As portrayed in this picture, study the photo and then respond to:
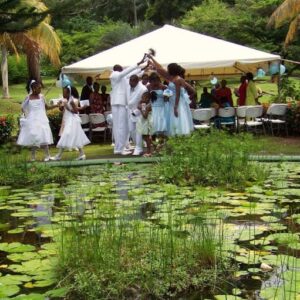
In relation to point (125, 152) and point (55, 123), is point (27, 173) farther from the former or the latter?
point (55, 123)

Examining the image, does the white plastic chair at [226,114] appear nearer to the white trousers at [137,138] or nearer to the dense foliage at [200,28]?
the white trousers at [137,138]

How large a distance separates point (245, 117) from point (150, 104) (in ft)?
13.0

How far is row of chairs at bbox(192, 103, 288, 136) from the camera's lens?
14367mm

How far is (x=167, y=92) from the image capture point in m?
10.9

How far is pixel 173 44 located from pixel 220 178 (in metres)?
7.46

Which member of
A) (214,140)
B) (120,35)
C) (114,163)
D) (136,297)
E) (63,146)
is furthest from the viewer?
(120,35)

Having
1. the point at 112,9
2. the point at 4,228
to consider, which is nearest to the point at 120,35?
the point at 112,9

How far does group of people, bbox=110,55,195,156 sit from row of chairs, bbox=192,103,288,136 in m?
2.42

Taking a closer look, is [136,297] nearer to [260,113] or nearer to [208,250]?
[208,250]

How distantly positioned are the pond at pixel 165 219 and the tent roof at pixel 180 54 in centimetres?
506

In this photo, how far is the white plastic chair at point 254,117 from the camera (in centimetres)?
1434

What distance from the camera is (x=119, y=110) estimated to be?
12312 millimetres

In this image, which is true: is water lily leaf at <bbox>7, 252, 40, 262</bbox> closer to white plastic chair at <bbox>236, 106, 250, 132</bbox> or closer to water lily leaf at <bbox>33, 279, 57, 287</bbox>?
water lily leaf at <bbox>33, 279, 57, 287</bbox>

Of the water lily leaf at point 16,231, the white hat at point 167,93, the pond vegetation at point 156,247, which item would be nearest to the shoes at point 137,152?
the white hat at point 167,93
